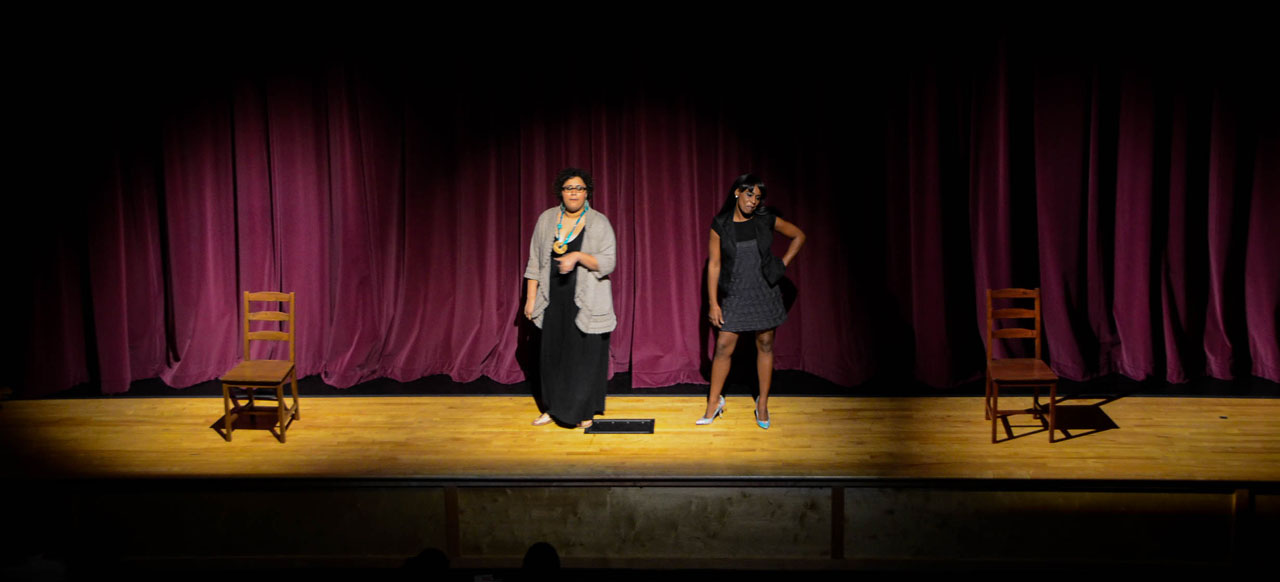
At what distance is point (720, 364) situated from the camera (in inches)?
183

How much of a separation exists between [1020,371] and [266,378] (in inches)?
148

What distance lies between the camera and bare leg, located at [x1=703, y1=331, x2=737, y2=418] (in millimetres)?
4566

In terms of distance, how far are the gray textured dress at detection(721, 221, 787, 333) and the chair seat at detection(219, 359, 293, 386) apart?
7.45 feet

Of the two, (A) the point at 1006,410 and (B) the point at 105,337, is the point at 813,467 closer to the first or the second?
(A) the point at 1006,410

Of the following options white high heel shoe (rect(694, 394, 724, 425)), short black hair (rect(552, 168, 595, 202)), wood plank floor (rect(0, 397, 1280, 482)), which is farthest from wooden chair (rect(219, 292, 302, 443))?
white high heel shoe (rect(694, 394, 724, 425))

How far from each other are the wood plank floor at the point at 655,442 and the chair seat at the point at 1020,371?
A: 32cm

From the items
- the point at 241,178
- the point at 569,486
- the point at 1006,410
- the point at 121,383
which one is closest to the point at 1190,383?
the point at 1006,410

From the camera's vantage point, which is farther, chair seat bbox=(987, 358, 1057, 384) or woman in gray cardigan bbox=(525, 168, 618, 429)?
woman in gray cardigan bbox=(525, 168, 618, 429)

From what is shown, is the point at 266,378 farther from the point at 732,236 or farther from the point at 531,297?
the point at 732,236

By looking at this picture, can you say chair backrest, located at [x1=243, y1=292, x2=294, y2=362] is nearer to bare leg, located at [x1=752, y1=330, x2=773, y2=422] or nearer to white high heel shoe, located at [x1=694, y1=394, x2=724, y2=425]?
white high heel shoe, located at [x1=694, y1=394, x2=724, y2=425]

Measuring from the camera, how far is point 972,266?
5.33m

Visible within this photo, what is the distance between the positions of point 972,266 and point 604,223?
7.66ft

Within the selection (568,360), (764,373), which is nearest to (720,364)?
(764,373)

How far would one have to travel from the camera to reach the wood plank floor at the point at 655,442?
4.02 meters
